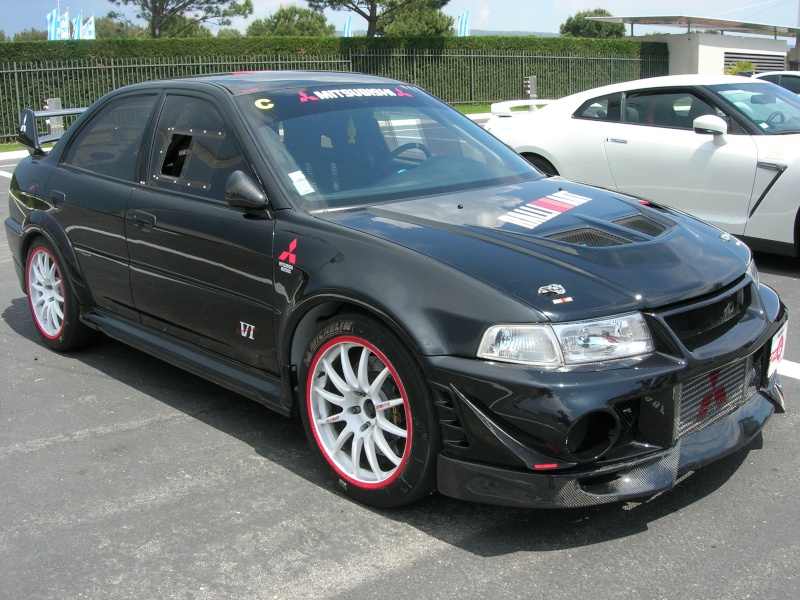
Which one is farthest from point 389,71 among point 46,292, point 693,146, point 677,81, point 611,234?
point 611,234

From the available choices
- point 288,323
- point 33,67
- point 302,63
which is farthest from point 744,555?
point 302,63

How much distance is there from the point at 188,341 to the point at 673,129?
4828mm

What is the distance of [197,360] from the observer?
4.26 metres

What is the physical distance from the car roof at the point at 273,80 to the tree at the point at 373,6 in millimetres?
29876

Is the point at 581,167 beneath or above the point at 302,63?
beneath

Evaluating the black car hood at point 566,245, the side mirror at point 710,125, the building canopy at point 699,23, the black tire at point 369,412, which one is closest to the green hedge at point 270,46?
the building canopy at point 699,23

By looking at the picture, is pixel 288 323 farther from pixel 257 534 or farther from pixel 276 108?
pixel 276 108

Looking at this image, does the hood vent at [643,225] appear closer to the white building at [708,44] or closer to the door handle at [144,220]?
the door handle at [144,220]

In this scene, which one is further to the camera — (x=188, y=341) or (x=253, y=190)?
(x=188, y=341)

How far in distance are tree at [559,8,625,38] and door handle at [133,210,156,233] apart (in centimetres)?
8209

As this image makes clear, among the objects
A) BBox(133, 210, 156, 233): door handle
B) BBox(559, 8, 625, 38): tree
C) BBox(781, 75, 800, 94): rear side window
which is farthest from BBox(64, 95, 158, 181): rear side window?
BBox(559, 8, 625, 38): tree

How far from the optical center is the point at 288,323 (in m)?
3.67

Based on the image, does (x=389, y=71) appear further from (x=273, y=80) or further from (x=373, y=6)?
(x=273, y=80)

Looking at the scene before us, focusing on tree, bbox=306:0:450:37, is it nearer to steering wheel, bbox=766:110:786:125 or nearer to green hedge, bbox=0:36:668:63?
green hedge, bbox=0:36:668:63
